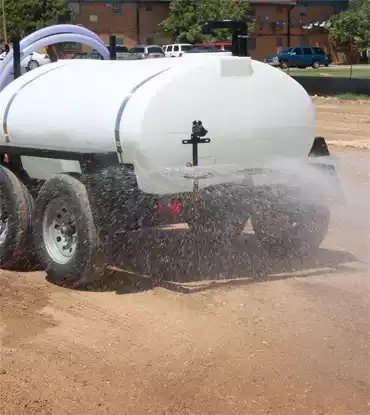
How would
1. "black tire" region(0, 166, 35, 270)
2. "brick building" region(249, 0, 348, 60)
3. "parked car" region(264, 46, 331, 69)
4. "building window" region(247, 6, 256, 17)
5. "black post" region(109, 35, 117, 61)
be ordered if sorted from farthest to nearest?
"building window" region(247, 6, 256, 17) < "brick building" region(249, 0, 348, 60) < "parked car" region(264, 46, 331, 69) < "black post" region(109, 35, 117, 61) < "black tire" region(0, 166, 35, 270)

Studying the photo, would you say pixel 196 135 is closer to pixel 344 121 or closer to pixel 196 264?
pixel 196 264

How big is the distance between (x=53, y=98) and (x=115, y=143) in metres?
0.97

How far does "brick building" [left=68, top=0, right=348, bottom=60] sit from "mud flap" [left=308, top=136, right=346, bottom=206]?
Answer: 46.0 metres

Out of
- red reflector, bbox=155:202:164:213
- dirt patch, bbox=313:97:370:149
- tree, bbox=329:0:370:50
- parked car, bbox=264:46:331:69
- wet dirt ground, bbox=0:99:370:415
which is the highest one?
tree, bbox=329:0:370:50

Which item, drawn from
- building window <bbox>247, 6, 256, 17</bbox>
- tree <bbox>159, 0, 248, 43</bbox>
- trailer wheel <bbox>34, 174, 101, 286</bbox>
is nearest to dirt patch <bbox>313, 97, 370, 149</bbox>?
trailer wheel <bbox>34, 174, 101, 286</bbox>

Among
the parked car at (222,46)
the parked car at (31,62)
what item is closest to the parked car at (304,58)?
the parked car at (222,46)

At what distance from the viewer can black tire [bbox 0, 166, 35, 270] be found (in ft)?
23.4

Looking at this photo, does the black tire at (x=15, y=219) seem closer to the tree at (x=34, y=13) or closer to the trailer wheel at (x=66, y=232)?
the trailer wheel at (x=66, y=232)

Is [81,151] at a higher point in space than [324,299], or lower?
higher

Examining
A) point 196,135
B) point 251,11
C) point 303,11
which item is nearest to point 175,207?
point 196,135

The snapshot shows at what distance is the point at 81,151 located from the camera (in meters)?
6.72

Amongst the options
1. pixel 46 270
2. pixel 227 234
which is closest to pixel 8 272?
pixel 46 270

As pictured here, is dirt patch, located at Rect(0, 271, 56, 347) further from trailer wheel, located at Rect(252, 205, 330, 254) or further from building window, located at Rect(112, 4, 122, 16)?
building window, located at Rect(112, 4, 122, 16)

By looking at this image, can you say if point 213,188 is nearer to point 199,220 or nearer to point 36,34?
point 199,220
